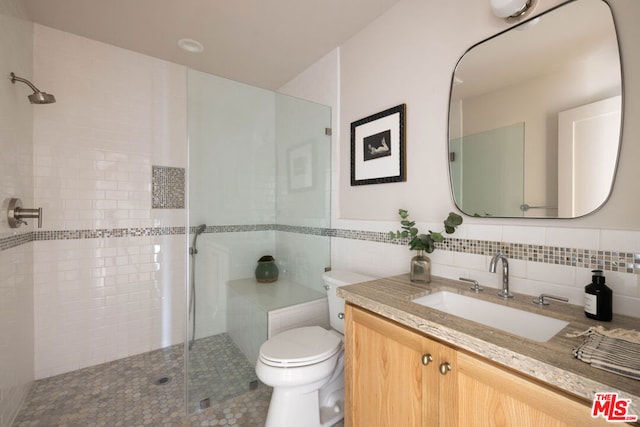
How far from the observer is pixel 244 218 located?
2.07 metres

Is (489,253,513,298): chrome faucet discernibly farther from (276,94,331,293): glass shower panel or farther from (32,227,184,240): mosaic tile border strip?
(32,227,184,240): mosaic tile border strip

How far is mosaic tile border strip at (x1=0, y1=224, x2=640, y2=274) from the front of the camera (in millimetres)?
969

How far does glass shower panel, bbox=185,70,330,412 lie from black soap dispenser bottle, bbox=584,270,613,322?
5.18 ft

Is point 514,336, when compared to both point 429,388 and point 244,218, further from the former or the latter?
point 244,218

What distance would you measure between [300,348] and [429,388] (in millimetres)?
768

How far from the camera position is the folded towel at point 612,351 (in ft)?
1.95

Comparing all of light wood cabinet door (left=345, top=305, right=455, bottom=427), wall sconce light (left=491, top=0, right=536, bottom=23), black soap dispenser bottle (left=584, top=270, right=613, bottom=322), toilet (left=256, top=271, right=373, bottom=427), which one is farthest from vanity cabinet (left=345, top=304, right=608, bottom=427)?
wall sconce light (left=491, top=0, right=536, bottom=23)

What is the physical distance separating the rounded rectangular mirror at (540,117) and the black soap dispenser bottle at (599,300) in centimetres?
26

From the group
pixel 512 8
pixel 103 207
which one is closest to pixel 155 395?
pixel 103 207

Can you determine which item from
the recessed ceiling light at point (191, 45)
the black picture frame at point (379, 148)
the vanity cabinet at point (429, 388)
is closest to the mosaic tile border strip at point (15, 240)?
the recessed ceiling light at point (191, 45)

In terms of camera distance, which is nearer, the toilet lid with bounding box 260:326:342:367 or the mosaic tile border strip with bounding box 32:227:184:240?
the toilet lid with bounding box 260:326:342:367

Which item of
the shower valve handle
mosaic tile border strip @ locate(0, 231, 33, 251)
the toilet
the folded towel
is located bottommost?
the toilet

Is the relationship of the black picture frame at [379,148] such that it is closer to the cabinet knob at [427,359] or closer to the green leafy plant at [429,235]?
the green leafy plant at [429,235]

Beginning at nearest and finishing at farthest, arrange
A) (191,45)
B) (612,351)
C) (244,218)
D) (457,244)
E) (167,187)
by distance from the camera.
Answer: (612,351), (457,244), (244,218), (191,45), (167,187)
